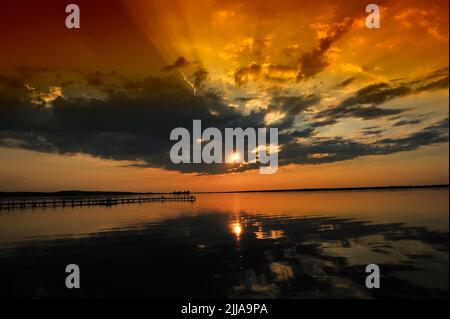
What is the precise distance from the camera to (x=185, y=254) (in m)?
28.0

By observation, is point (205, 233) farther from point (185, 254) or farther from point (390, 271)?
point (390, 271)

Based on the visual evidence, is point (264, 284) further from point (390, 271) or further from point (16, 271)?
point (16, 271)

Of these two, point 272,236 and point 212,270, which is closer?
point 212,270

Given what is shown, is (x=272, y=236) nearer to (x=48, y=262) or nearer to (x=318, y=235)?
(x=318, y=235)

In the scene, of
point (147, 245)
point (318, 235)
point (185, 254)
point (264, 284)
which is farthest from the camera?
point (318, 235)

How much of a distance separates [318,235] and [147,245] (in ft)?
61.5

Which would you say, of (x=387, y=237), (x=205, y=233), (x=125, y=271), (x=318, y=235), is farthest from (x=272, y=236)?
(x=125, y=271)

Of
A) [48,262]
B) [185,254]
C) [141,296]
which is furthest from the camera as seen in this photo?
[185,254]

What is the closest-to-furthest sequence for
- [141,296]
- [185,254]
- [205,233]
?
[141,296] < [185,254] < [205,233]

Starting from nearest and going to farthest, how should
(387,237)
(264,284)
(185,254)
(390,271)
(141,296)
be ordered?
1. (141,296)
2. (264,284)
3. (390,271)
4. (185,254)
5. (387,237)

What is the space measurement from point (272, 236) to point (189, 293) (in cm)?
2013

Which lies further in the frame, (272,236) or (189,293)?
(272,236)
